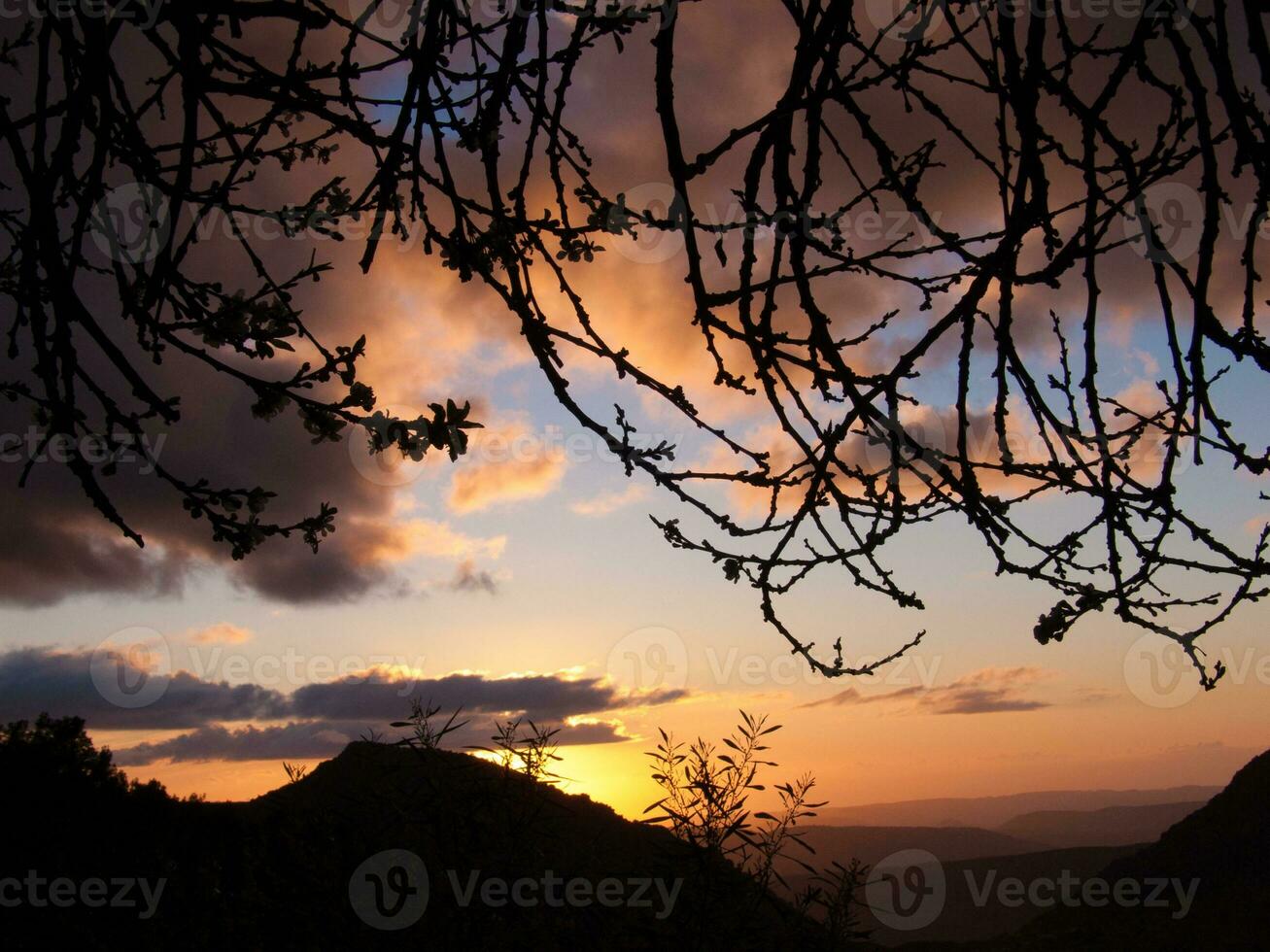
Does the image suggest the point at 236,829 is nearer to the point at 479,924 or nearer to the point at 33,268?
the point at 479,924

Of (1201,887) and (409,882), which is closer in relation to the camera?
(409,882)

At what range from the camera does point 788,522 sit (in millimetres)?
2482

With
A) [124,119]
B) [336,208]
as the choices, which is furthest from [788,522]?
[124,119]

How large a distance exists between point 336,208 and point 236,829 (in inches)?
649

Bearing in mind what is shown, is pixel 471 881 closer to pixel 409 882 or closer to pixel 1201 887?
pixel 409 882
